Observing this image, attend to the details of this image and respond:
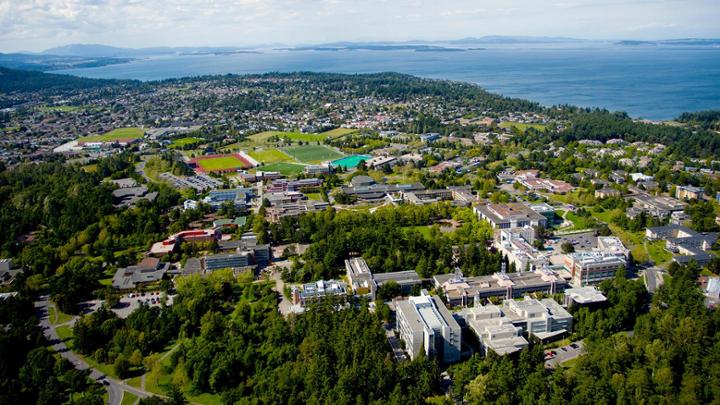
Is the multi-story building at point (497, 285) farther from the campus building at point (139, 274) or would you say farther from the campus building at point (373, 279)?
the campus building at point (139, 274)

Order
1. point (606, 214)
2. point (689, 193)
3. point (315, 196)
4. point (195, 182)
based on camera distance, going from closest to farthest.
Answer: point (606, 214) < point (689, 193) < point (315, 196) < point (195, 182)

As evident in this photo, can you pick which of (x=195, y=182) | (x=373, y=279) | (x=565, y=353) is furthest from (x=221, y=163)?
(x=565, y=353)

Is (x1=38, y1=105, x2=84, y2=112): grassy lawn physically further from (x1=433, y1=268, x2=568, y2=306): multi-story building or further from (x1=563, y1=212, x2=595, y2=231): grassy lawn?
(x1=433, y1=268, x2=568, y2=306): multi-story building

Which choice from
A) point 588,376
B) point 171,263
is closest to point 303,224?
point 171,263

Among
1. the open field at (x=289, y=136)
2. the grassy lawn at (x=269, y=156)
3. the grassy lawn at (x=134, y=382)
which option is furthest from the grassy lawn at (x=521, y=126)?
the grassy lawn at (x=134, y=382)

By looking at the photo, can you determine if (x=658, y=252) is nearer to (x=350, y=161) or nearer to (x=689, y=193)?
(x=689, y=193)
